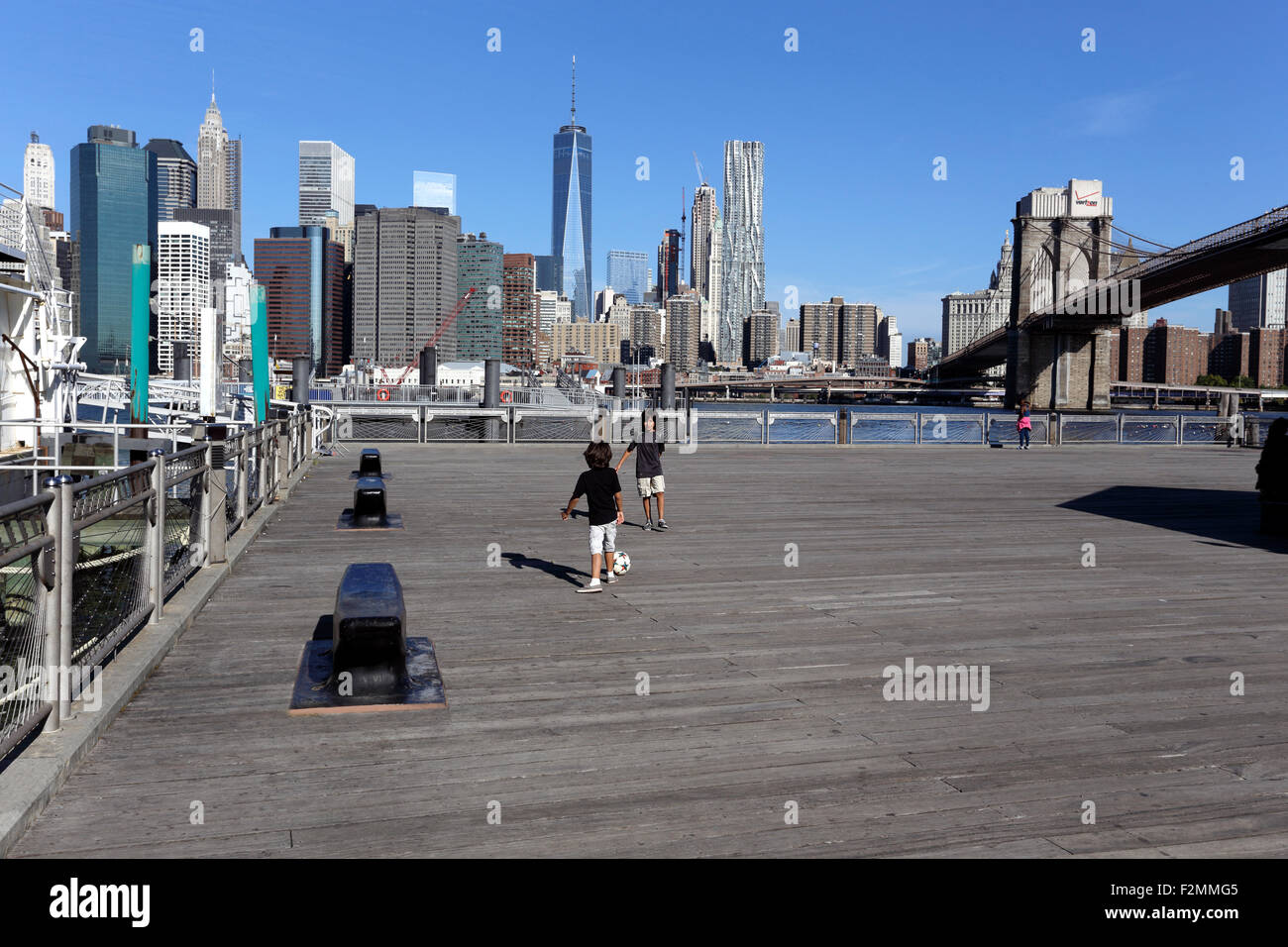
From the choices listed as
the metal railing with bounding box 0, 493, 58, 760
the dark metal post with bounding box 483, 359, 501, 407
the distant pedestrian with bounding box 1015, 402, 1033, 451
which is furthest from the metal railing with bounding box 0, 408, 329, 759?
the dark metal post with bounding box 483, 359, 501, 407

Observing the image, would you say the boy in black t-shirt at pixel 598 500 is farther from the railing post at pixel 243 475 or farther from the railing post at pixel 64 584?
the railing post at pixel 64 584

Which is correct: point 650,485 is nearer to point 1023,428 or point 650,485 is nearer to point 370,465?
point 370,465

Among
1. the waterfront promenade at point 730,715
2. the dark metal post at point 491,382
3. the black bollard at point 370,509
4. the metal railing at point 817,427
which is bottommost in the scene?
the waterfront promenade at point 730,715

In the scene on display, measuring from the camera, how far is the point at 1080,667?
7.57 meters

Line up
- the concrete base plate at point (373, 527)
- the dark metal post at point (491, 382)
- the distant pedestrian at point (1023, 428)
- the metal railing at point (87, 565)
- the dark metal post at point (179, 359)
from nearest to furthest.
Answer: the metal railing at point (87, 565), the concrete base plate at point (373, 527), the distant pedestrian at point (1023, 428), the dark metal post at point (491, 382), the dark metal post at point (179, 359)

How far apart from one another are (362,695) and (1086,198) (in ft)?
458

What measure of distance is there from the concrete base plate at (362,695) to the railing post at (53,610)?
1.25 metres

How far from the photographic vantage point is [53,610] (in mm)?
5445

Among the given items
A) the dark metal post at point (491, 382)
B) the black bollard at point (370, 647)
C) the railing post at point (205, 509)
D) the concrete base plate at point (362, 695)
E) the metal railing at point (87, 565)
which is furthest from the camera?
the dark metal post at point (491, 382)

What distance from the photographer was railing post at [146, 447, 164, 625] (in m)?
7.74

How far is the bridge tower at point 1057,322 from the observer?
79500mm

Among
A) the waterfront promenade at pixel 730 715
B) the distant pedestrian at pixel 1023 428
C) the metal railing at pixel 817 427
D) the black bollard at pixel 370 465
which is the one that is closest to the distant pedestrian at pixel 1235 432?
the metal railing at pixel 817 427
